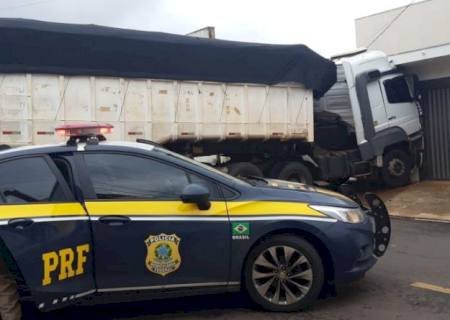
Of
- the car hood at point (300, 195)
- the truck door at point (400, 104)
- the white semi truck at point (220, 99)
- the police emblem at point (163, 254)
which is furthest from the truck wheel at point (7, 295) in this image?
the truck door at point (400, 104)

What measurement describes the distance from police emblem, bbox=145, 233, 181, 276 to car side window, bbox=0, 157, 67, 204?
75 cm

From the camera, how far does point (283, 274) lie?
4781 mm

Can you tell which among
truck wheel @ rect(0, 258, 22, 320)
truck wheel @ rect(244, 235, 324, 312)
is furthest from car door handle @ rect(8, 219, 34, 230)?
truck wheel @ rect(244, 235, 324, 312)

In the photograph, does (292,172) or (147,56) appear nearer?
(147,56)

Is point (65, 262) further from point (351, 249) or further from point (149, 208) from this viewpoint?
point (351, 249)

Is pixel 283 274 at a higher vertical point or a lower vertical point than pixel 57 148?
lower

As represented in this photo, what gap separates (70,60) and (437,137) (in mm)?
9911

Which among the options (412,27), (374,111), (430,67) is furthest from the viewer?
(412,27)

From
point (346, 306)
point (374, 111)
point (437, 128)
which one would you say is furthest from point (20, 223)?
point (437, 128)

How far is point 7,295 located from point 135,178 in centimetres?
126

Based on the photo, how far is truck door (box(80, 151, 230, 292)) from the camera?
446cm

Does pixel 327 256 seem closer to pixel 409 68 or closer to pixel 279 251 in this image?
pixel 279 251

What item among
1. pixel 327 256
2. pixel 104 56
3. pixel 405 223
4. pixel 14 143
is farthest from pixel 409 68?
pixel 327 256

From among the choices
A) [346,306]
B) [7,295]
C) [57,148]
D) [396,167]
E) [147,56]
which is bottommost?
[346,306]
